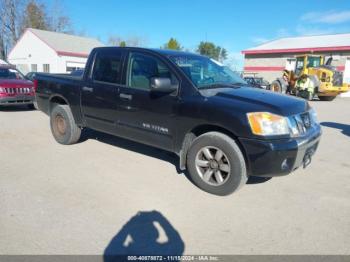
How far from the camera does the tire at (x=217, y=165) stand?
12.7ft

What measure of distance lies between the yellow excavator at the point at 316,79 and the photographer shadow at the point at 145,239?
58.3 feet

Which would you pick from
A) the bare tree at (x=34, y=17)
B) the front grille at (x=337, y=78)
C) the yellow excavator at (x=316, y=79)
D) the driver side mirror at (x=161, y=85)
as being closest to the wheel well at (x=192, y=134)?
the driver side mirror at (x=161, y=85)

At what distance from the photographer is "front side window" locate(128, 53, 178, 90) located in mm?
4590

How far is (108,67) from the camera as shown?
527cm

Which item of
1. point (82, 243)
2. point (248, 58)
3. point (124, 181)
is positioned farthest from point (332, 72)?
point (82, 243)

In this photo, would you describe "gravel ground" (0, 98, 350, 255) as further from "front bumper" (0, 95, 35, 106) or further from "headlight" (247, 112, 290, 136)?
"front bumper" (0, 95, 35, 106)

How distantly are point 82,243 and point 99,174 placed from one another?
185 centimetres

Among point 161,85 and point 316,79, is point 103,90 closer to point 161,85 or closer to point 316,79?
point 161,85

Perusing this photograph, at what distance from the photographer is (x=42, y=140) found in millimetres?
6676

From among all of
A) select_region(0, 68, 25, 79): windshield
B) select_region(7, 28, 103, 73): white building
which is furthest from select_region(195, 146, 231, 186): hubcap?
select_region(7, 28, 103, 73): white building

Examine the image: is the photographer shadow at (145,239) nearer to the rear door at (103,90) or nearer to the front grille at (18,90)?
the rear door at (103,90)

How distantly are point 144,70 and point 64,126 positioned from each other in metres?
2.37

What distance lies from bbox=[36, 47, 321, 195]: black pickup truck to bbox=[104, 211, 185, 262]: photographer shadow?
1.06 m

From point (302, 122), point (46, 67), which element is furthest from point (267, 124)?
point (46, 67)
